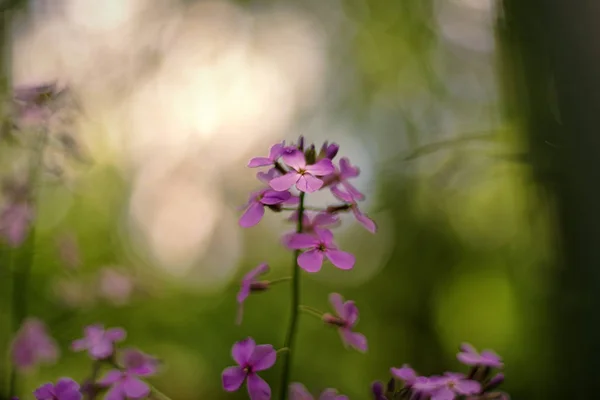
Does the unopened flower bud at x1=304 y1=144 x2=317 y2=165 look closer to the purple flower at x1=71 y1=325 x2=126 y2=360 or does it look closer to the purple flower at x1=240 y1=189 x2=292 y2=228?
the purple flower at x1=240 y1=189 x2=292 y2=228

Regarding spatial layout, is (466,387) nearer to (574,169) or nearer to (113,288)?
(574,169)

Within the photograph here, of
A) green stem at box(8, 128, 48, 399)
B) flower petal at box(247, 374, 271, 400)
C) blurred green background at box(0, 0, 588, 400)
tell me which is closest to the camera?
flower petal at box(247, 374, 271, 400)

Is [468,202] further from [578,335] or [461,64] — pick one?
[578,335]

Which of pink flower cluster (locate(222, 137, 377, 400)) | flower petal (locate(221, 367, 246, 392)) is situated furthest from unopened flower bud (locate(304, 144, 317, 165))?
flower petal (locate(221, 367, 246, 392))

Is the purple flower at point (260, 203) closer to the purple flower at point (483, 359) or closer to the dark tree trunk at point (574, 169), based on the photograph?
the purple flower at point (483, 359)

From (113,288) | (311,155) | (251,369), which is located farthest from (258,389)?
(113,288)

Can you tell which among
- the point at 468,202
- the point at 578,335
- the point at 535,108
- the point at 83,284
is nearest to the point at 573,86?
the point at 535,108
